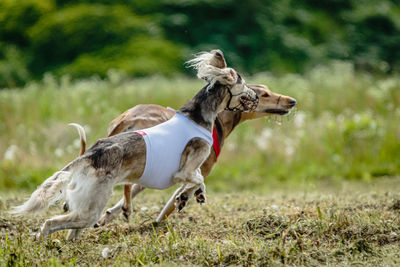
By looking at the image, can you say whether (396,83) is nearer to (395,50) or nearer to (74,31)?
(395,50)

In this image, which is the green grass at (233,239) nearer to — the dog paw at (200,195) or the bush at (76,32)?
the dog paw at (200,195)

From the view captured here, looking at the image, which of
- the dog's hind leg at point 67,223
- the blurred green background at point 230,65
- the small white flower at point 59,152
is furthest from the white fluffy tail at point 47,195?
the small white flower at point 59,152

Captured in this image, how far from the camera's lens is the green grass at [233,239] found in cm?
434

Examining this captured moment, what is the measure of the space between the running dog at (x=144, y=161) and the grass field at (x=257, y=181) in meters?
0.41

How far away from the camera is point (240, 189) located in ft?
33.9

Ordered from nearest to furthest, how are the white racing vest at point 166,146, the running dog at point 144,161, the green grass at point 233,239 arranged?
the green grass at point 233,239, the running dog at point 144,161, the white racing vest at point 166,146

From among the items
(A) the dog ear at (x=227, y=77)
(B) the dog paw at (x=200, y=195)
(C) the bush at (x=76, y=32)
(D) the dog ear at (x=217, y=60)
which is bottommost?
(C) the bush at (x=76, y=32)

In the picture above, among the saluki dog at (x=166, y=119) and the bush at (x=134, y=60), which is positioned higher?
the saluki dog at (x=166, y=119)

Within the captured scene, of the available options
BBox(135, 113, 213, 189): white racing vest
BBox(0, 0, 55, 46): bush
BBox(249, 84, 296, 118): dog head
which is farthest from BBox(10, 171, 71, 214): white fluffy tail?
BBox(0, 0, 55, 46): bush

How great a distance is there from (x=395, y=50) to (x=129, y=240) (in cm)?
1932

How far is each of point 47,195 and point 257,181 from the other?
649 cm

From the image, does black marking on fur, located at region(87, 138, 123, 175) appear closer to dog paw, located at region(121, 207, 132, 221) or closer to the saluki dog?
the saluki dog

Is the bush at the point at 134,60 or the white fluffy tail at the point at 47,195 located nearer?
the white fluffy tail at the point at 47,195

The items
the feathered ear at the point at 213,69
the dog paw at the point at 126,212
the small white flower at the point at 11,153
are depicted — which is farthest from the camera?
the small white flower at the point at 11,153
